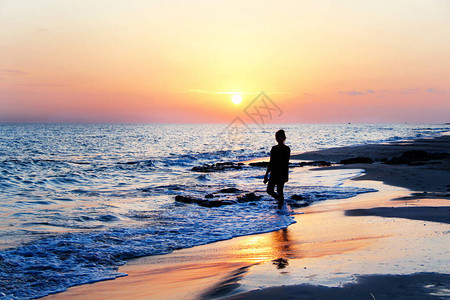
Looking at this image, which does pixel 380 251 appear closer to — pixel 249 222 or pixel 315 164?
A: pixel 249 222

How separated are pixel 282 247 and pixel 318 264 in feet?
4.76

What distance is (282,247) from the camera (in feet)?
19.6

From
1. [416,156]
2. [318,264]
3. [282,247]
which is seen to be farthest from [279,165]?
[416,156]

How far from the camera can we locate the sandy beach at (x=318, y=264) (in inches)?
143

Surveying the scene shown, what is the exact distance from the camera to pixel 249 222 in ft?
28.4

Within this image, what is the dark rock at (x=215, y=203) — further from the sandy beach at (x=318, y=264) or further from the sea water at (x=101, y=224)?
the sandy beach at (x=318, y=264)

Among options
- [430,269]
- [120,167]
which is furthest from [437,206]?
[120,167]

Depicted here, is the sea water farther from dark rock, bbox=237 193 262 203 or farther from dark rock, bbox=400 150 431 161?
dark rock, bbox=400 150 431 161

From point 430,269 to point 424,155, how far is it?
66.2 ft

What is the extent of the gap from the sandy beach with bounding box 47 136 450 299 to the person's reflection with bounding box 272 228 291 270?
1cm

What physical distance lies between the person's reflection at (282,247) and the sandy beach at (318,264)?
1 cm

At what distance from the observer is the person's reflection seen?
478cm

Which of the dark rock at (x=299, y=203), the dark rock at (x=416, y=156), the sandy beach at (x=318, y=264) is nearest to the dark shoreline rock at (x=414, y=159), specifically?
the dark rock at (x=416, y=156)

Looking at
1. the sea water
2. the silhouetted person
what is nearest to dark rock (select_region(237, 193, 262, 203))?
the sea water
